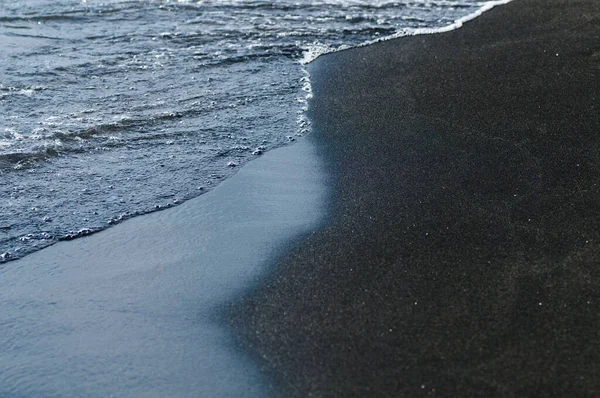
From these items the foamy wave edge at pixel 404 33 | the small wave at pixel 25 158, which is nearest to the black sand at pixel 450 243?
the foamy wave edge at pixel 404 33

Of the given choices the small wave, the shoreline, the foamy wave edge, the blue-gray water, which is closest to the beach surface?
the shoreline

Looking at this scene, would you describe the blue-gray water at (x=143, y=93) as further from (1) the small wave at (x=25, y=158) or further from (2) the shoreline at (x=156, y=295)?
(2) the shoreline at (x=156, y=295)

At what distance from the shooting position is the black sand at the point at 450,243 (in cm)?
317

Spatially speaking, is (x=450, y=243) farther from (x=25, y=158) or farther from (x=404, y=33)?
(x=404, y=33)

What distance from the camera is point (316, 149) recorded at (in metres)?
5.30

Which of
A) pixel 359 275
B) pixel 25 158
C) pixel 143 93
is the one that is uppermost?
pixel 143 93

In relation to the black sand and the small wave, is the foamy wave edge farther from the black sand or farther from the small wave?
the small wave

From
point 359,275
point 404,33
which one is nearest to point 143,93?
point 404,33

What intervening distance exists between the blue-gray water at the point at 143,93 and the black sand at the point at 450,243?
76 cm

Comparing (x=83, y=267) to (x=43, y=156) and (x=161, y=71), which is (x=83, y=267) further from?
(x=161, y=71)

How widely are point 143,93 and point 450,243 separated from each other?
336 centimetres

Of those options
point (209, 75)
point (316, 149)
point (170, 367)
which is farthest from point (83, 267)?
point (209, 75)

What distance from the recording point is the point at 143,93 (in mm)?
6348

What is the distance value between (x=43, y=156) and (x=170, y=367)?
2587 mm
